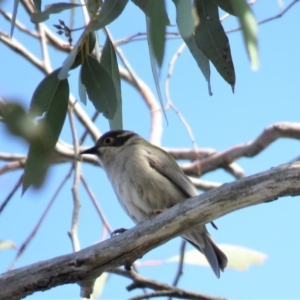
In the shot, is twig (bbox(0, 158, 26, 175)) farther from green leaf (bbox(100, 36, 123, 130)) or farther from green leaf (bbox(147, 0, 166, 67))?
green leaf (bbox(147, 0, 166, 67))

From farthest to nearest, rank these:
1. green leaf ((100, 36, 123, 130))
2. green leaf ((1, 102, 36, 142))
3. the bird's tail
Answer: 1. the bird's tail
2. green leaf ((100, 36, 123, 130))
3. green leaf ((1, 102, 36, 142))

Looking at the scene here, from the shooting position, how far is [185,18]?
2820 mm

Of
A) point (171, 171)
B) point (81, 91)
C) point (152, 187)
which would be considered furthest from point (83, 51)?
point (171, 171)

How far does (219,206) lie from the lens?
141 inches

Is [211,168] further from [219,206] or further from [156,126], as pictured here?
[219,206]

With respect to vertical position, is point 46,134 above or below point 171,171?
below

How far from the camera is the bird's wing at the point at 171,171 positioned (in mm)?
5059

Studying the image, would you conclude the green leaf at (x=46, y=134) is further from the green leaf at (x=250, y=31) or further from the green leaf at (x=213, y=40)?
the green leaf at (x=250, y=31)

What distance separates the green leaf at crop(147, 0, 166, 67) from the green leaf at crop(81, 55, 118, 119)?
35.6 inches

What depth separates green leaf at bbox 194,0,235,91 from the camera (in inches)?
146

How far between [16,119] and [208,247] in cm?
217

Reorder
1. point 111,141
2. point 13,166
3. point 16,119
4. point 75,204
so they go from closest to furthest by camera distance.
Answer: point 16,119 → point 75,204 → point 111,141 → point 13,166

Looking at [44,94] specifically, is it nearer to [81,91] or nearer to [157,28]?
[81,91]

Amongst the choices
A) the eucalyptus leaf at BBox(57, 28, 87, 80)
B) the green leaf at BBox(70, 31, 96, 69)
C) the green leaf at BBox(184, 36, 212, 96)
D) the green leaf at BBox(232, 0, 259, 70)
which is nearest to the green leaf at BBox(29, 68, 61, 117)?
the green leaf at BBox(70, 31, 96, 69)
